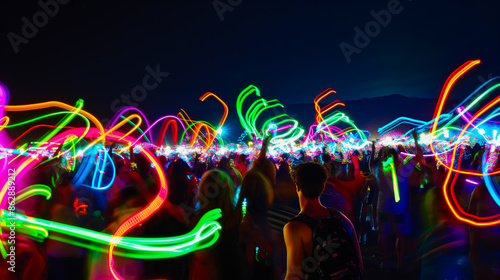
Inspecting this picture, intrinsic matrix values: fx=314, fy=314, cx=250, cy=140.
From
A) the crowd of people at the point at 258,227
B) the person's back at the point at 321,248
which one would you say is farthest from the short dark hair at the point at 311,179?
the person's back at the point at 321,248

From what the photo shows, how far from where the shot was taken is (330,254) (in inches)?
78.4

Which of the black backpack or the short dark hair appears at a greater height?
the short dark hair

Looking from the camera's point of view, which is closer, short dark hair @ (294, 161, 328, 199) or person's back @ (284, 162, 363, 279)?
person's back @ (284, 162, 363, 279)

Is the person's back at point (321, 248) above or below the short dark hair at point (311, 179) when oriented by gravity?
below

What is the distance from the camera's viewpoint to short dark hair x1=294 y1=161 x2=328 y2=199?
2.24 meters

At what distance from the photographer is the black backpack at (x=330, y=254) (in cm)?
199

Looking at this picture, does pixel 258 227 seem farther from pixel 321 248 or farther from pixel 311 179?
pixel 321 248

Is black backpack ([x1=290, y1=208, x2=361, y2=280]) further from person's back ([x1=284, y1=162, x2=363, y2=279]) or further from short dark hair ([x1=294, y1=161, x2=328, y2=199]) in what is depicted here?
short dark hair ([x1=294, y1=161, x2=328, y2=199])

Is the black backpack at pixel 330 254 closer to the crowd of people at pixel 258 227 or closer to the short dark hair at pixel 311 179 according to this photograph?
the crowd of people at pixel 258 227

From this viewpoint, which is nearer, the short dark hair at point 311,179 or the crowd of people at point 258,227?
the crowd of people at point 258,227

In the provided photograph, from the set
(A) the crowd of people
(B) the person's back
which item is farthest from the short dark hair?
(B) the person's back

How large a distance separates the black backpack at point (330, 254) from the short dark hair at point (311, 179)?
8.4 inches

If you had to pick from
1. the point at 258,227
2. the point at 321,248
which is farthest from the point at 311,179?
the point at 258,227

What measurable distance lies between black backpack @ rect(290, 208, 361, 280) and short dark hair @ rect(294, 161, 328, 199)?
212 millimetres
